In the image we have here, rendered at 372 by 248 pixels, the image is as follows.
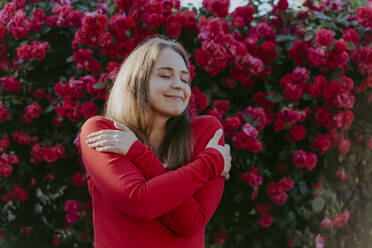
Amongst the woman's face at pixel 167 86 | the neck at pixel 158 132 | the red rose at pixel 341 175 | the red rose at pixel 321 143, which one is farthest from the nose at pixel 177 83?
the red rose at pixel 341 175

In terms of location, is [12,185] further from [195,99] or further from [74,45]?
[195,99]

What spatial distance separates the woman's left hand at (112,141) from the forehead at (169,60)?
0.95 feet

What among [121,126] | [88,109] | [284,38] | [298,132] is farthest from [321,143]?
[121,126]

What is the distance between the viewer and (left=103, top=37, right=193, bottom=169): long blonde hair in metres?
1.56

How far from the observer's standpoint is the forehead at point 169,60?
1563mm

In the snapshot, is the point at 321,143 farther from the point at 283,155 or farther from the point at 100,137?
the point at 100,137

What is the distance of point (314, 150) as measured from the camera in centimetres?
271

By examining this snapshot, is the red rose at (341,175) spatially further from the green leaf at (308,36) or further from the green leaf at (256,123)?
the green leaf at (308,36)

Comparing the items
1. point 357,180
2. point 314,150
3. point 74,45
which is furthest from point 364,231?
point 74,45

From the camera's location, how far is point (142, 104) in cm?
155

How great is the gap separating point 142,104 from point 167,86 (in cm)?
11

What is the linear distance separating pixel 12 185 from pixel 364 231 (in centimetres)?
261

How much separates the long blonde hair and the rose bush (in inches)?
32.5

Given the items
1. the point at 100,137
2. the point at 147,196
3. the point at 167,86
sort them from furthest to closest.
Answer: the point at 167,86, the point at 100,137, the point at 147,196
